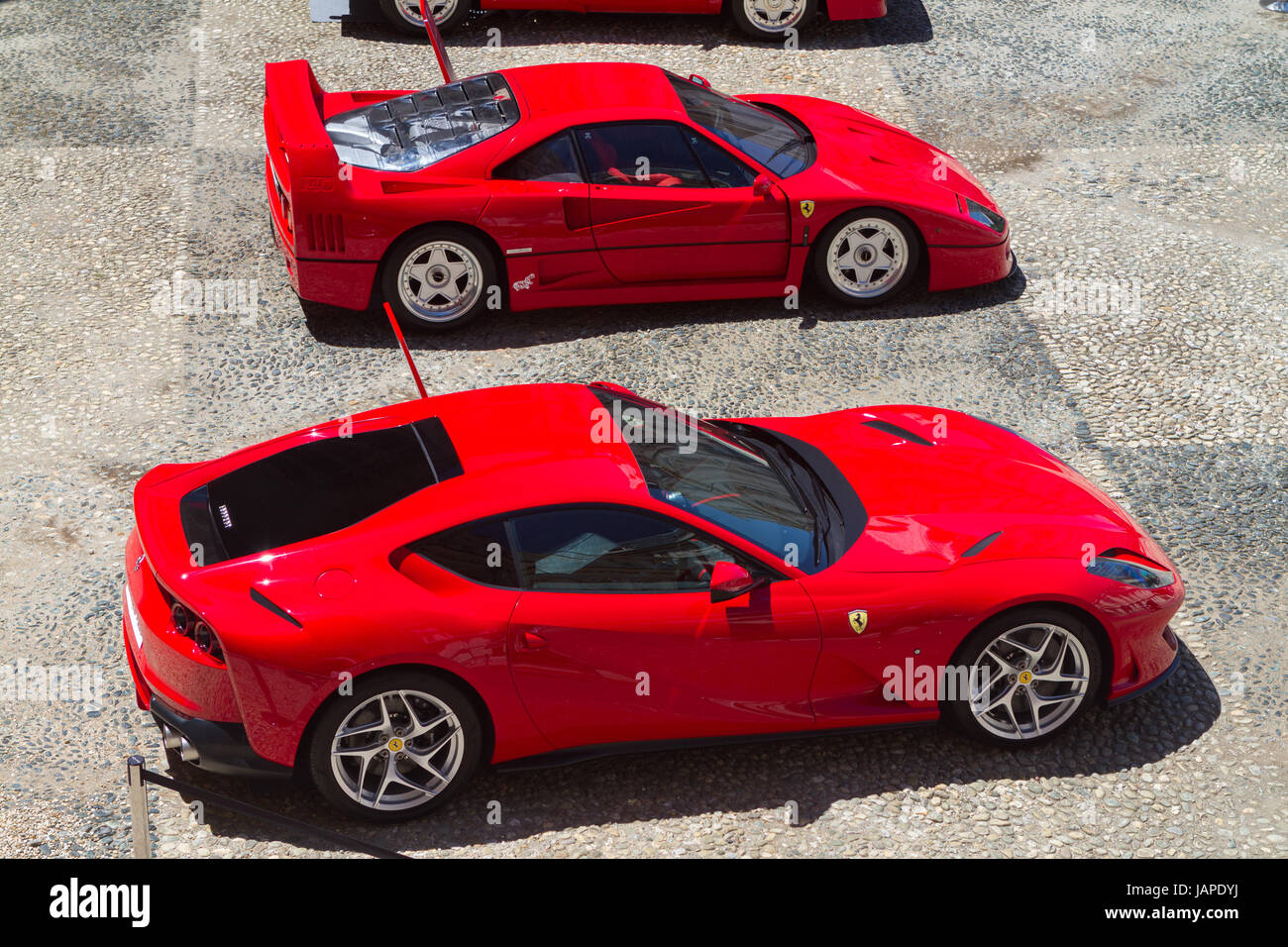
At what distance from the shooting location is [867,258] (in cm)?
821

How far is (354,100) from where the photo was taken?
27.4 feet

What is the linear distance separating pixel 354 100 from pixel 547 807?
5.21 meters

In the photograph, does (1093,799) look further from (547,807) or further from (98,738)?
(98,738)

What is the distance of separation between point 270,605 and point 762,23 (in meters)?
8.73

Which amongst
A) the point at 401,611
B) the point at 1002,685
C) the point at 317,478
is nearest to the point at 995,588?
the point at 1002,685

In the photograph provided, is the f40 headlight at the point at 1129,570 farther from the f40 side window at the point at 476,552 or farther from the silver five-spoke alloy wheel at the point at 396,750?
the silver five-spoke alloy wheel at the point at 396,750

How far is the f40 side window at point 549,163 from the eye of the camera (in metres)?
7.70

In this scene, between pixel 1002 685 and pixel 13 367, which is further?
pixel 13 367

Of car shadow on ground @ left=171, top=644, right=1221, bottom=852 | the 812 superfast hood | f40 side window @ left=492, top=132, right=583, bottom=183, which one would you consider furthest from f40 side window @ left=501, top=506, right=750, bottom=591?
f40 side window @ left=492, top=132, right=583, bottom=183

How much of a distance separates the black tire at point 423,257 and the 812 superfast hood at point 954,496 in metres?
2.54

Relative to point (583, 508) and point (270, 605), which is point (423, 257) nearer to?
point (583, 508)

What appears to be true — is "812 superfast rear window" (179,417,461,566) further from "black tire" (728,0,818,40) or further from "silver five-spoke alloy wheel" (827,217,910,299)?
"black tire" (728,0,818,40)

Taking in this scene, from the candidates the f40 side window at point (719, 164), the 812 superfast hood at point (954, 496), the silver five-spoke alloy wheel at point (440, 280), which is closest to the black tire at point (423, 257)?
the silver five-spoke alloy wheel at point (440, 280)
